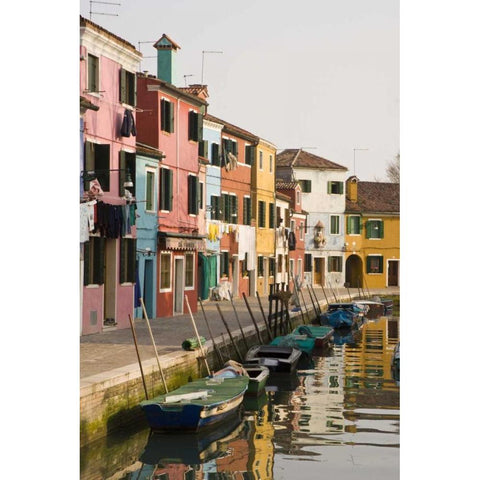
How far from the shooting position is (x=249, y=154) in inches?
1094

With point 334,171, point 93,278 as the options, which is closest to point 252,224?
point 334,171

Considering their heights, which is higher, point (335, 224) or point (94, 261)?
point (335, 224)

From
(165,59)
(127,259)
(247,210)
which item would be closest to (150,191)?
(127,259)

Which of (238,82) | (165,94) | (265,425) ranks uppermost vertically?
(165,94)

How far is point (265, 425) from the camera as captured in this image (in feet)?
35.1

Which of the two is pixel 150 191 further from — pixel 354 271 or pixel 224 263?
pixel 354 271

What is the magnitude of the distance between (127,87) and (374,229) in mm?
22354

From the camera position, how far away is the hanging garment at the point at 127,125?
15.3 m

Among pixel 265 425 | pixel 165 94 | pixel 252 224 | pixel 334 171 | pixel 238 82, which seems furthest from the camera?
pixel 334 171

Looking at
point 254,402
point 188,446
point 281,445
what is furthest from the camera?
point 254,402
